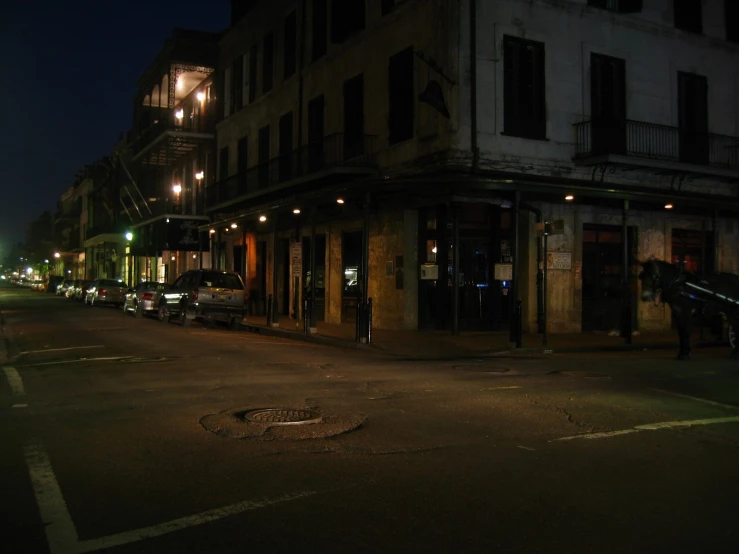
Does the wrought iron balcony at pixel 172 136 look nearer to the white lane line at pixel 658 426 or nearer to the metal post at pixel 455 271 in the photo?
the metal post at pixel 455 271

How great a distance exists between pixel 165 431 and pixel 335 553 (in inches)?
147

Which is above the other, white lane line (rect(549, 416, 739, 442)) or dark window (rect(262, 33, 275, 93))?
dark window (rect(262, 33, 275, 93))

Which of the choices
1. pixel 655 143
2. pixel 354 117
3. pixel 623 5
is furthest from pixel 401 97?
pixel 655 143

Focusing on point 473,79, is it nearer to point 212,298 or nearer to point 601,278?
point 601,278

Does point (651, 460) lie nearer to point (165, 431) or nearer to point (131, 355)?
point (165, 431)

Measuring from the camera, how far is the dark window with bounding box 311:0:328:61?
82.2ft

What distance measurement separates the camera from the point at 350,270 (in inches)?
946

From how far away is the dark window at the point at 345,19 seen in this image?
74.4ft

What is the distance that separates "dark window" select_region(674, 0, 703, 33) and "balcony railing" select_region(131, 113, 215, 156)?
74.0 feet

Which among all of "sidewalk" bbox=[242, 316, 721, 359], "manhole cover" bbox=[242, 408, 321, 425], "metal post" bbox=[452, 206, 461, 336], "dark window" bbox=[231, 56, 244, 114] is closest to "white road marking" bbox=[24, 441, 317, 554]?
"manhole cover" bbox=[242, 408, 321, 425]

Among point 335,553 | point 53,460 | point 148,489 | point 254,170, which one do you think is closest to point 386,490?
point 335,553

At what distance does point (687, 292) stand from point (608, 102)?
8892mm

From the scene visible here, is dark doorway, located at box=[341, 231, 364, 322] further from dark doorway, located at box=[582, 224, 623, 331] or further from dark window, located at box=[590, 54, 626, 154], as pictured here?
dark window, located at box=[590, 54, 626, 154]

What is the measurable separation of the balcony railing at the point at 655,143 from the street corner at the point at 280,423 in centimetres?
1351
